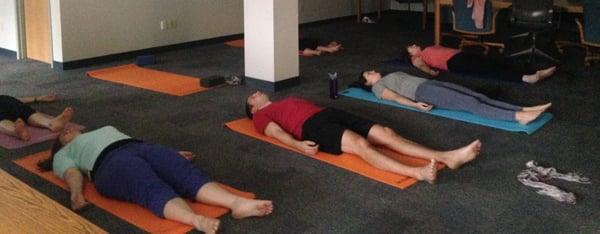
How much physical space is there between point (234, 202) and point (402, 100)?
215cm

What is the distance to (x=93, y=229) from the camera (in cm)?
151

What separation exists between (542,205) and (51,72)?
5.01 m

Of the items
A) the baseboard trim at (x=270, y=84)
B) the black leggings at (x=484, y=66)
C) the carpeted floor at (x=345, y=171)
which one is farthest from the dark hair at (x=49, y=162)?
the black leggings at (x=484, y=66)

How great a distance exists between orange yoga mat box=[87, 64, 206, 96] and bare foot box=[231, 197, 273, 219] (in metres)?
2.59

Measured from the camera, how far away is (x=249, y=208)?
8.75 ft

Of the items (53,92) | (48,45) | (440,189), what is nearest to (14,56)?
(48,45)

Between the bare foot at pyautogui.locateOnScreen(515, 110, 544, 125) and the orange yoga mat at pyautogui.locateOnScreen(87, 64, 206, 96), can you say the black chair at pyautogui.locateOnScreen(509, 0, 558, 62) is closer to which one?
the bare foot at pyautogui.locateOnScreen(515, 110, 544, 125)

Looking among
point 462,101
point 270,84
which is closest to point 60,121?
point 270,84

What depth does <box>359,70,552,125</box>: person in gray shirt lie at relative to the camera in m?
3.97

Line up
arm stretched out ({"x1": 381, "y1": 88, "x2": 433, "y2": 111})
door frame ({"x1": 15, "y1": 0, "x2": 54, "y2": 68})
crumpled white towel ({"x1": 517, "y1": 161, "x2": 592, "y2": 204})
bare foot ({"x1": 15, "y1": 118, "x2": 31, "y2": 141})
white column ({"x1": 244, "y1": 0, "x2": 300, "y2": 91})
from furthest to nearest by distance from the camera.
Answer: door frame ({"x1": 15, "y1": 0, "x2": 54, "y2": 68}), white column ({"x1": 244, "y1": 0, "x2": 300, "y2": 91}), arm stretched out ({"x1": 381, "y1": 88, "x2": 433, "y2": 111}), bare foot ({"x1": 15, "y1": 118, "x2": 31, "y2": 141}), crumpled white towel ({"x1": 517, "y1": 161, "x2": 592, "y2": 204})

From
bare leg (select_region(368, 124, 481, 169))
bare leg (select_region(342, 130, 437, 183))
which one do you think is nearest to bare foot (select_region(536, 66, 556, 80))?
bare leg (select_region(368, 124, 481, 169))

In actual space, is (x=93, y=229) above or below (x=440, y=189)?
above

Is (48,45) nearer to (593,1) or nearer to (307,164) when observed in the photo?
(307,164)

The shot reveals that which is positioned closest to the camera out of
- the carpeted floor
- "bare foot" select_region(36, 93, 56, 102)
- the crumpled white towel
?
the carpeted floor
